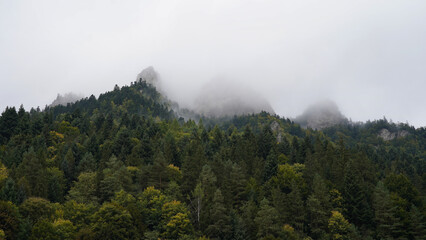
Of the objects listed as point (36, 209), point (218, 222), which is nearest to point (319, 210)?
point (218, 222)

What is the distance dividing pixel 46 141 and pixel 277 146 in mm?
75903

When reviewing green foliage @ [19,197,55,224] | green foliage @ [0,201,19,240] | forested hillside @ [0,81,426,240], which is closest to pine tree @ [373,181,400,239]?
forested hillside @ [0,81,426,240]

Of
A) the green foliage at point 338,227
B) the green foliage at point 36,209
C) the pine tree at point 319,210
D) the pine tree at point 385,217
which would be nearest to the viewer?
the green foliage at point 36,209

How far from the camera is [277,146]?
111 meters

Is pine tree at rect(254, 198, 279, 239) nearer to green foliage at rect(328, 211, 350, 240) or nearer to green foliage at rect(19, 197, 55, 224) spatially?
green foliage at rect(328, 211, 350, 240)

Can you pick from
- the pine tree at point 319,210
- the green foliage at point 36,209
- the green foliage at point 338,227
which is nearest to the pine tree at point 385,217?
the green foliage at point 338,227

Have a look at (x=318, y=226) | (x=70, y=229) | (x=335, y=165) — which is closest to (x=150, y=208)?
(x=70, y=229)

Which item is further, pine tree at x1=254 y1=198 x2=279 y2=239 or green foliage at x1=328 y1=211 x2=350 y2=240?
green foliage at x1=328 y1=211 x2=350 y2=240

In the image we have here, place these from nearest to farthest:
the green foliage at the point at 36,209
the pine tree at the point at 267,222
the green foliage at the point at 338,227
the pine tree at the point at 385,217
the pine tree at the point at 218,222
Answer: the green foliage at the point at 36,209, the pine tree at the point at 267,222, the pine tree at the point at 218,222, the green foliage at the point at 338,227, the pine tree at the point at 385,217

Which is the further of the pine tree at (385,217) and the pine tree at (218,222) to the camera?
the pine tree at (385,217)

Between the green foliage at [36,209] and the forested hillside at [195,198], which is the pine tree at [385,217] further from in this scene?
the green foliage at [36,209]

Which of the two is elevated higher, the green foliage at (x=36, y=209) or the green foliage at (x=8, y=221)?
the green foliage at (x=36, y=209)

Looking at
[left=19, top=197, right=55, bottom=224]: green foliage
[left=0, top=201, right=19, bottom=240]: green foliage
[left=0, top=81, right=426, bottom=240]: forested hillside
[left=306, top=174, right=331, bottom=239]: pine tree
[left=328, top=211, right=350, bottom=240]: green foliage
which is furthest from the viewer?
[left=306, top=174, right=331, bottom=239]: pine tree

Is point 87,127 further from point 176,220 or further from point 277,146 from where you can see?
point 176,220
